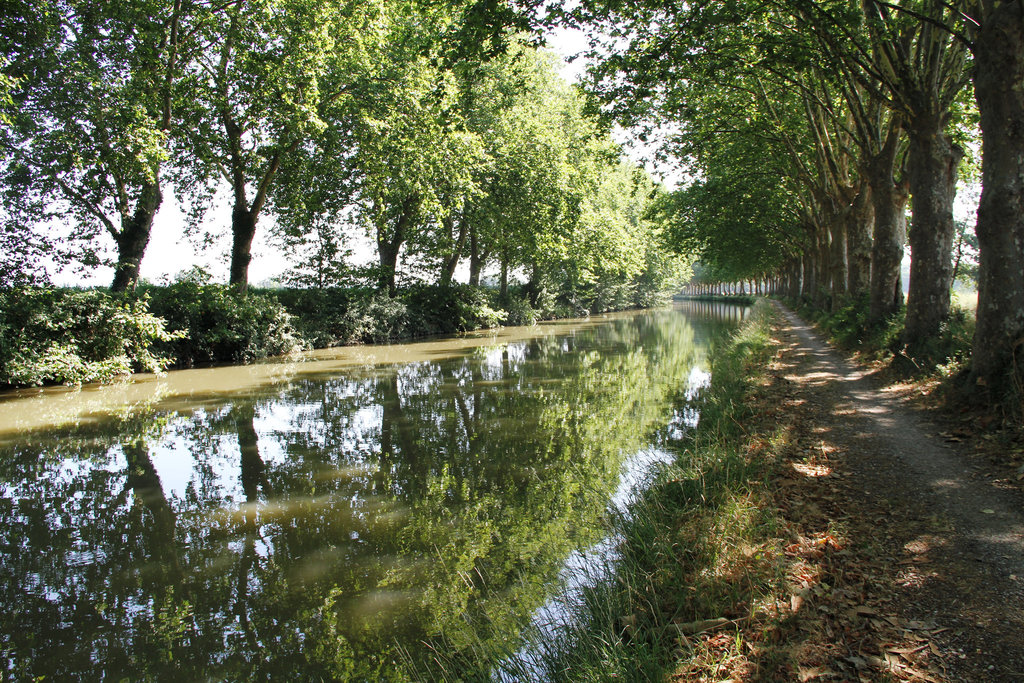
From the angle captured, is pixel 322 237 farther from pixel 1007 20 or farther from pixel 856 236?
pixel 1007 20

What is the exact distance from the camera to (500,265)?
140 feet

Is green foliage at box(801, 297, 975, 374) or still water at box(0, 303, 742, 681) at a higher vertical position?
green foliage at box(801, 297, 975, 374)

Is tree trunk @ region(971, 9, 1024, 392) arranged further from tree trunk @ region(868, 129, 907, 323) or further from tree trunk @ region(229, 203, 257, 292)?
tree trunk @ region(229, 203, 257, 292)

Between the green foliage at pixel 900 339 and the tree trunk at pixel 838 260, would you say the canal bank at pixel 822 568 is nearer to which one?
the green foliage at pixel 900 339

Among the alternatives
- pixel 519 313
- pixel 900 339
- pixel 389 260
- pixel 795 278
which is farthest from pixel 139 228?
pixel 795 278

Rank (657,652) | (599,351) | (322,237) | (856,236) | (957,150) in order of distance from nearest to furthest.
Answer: (657,652) < (957,150) < (856,236) < (599,351) < (322,237)

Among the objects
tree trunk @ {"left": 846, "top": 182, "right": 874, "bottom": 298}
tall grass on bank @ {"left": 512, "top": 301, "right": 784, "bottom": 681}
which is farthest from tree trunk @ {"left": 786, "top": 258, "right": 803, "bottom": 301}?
tall grass on bank @ {"left": 512, "top": 301, "right": 784, "bottom": 681}

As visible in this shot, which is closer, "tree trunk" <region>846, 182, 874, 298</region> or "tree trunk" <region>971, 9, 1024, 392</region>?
"tree trunk" <region>971, 9, 1024, 392</region>

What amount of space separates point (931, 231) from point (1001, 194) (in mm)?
3731

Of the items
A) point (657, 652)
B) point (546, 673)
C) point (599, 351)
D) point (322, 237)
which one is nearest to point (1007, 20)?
point (657, 652)

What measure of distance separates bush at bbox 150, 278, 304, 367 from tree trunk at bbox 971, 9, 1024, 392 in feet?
64.2

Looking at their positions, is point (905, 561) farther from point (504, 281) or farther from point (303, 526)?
point (504, 281)

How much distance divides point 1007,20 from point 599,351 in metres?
16.6

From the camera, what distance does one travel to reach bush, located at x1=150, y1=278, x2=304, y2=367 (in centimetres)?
A: 1967
